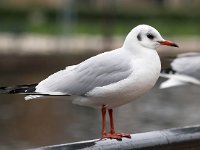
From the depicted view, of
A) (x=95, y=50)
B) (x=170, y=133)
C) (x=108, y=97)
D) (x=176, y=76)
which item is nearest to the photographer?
(x=170, y=133)

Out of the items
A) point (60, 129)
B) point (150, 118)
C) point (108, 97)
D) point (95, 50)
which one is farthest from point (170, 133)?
point (95, 50)

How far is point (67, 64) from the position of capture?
20.9m

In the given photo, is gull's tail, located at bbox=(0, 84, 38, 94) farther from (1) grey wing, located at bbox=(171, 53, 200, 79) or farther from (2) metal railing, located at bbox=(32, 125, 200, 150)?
(1) grey wing, located at bbox=(171, 53, 200, 79)

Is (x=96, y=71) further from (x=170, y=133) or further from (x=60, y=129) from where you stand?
(x=60, y=129)

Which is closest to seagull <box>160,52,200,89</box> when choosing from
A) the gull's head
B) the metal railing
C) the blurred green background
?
the blurred green background

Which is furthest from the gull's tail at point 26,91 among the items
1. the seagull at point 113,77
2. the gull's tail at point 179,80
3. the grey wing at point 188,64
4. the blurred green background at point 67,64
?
the grey wing at point 188,64

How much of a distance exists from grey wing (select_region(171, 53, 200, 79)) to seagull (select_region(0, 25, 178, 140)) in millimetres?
2403

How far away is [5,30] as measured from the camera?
81.5 ft

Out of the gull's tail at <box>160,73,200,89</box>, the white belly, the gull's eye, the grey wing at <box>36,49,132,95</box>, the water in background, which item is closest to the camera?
the white belly

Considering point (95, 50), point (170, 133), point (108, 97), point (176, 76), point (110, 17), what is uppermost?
point (110, 17)

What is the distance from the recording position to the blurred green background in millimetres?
12626

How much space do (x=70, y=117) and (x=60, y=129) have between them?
1.60 metres

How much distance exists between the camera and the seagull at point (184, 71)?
5.98 m

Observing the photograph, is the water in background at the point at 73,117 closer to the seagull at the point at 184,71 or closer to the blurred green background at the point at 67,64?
the blurred green background at the point at 67,64
